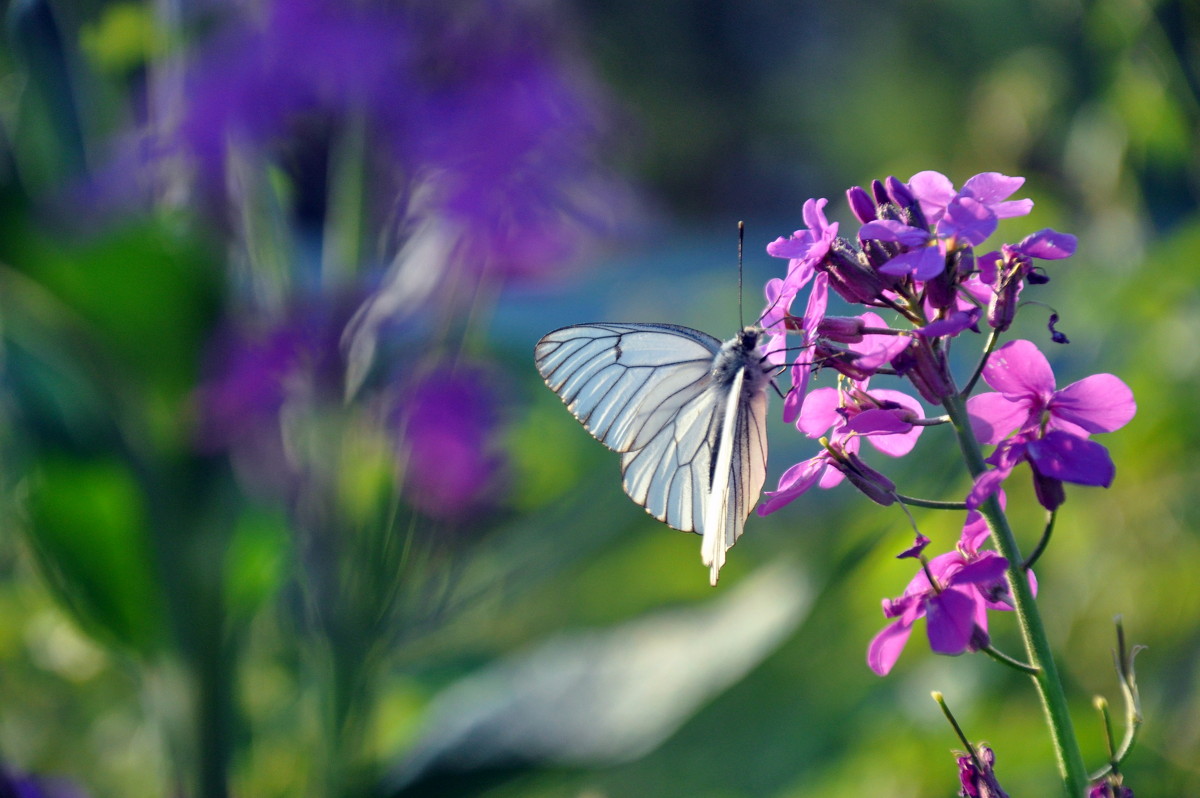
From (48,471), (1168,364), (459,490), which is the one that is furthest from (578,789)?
(1168,364)

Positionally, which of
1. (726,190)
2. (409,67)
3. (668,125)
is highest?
(409,67)

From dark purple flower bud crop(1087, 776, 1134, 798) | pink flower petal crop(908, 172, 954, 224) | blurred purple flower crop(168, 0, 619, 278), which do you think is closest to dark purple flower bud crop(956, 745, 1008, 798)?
dark purple flower bud crop(1087, 776, 1134, 798)

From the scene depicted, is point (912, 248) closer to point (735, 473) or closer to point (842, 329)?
point (842, 329)

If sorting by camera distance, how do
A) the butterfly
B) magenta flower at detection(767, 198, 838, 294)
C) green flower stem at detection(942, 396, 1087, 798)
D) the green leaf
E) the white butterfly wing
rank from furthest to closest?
the green leaf < the butterfly < the white butterfly wing < magenta flower at detection(767, 198, 838, 294) < green flower stem at detection(942, 396, 1087, 798)

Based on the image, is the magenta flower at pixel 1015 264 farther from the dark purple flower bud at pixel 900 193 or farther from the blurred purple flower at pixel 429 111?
the blurred purple flower at pixel 429 111

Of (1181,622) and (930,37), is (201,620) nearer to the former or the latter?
(1181,622)

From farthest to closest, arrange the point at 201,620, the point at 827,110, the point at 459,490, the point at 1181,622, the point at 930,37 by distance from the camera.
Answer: the point at 827,110 < the point at 930,37 < the point at 1181,622 < the point at 459,490 < the point at 201,620

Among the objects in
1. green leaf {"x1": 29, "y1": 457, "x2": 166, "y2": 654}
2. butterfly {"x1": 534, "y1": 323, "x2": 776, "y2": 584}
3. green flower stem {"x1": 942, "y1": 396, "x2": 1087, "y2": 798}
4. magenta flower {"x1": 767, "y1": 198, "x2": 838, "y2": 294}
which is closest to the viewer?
green flower stem {"x1": 942, "y1": 396, "x2": 1087, "y2": 798}

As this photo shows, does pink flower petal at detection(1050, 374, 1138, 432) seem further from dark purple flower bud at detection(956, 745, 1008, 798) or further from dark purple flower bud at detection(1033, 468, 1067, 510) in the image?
dark purple flower bud at detection(956, 745, 1008, 798)
